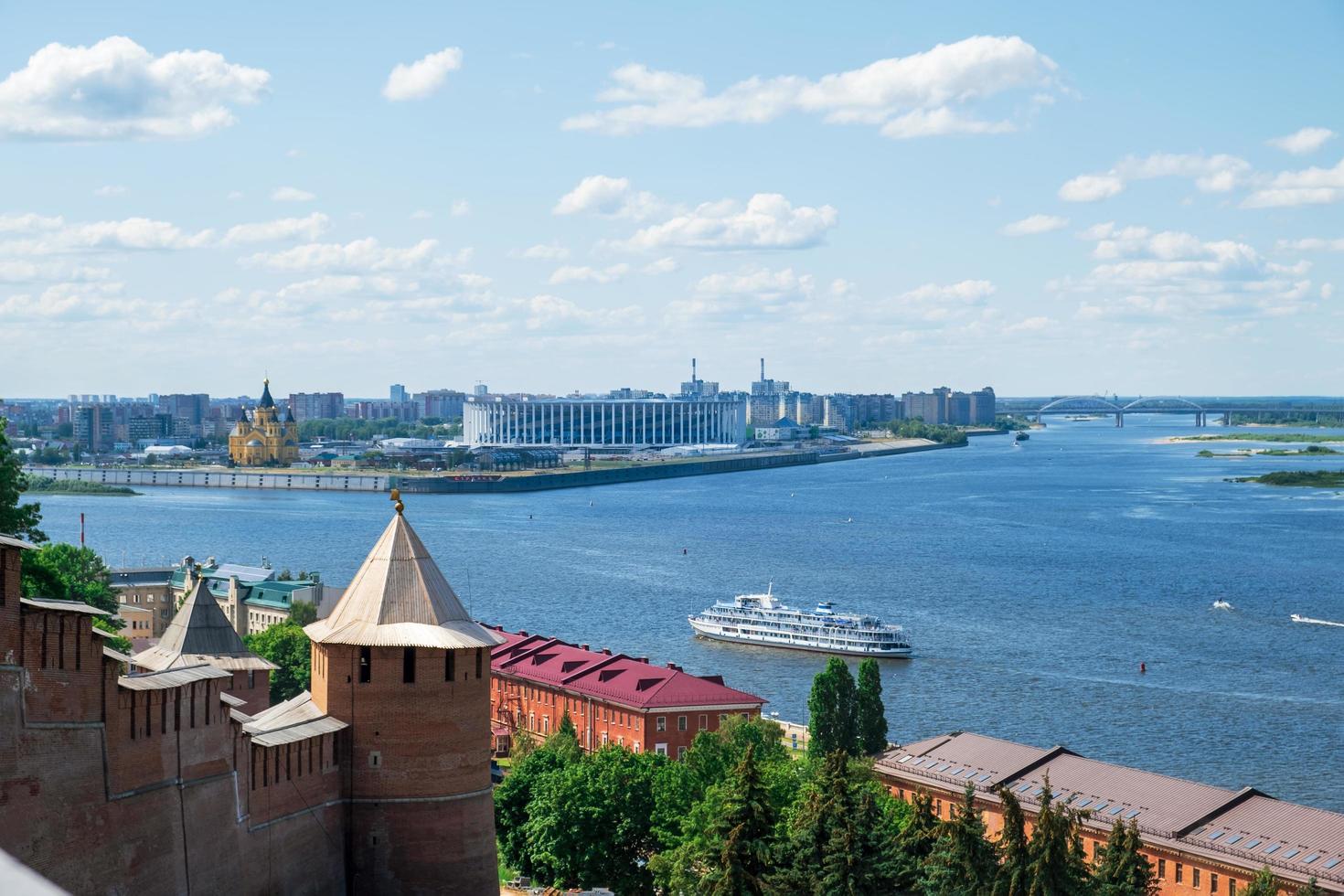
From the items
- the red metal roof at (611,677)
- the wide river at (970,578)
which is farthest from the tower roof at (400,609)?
the wide river at (970,578)

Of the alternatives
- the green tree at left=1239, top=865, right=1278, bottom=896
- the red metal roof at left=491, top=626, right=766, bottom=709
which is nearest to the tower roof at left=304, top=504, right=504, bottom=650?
the green tree at left=1239, top=865, right=1278, bottom=896

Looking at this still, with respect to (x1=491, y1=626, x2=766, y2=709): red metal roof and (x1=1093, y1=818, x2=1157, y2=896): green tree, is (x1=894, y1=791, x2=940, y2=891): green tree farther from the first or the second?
(x1=491, y1=626, x2=766, y2=709): red metal roof

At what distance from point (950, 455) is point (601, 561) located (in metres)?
119

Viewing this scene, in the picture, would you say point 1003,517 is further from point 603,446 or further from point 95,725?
point 603,446

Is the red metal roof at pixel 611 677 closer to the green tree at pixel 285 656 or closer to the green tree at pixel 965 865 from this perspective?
the green tree at pixel 285 656

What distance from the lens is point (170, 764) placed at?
46.8ft

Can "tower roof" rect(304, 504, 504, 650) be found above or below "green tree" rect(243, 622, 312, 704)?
above

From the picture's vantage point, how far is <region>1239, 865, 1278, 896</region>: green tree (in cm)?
2023

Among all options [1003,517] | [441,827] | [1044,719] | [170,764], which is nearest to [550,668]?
[1044,719]

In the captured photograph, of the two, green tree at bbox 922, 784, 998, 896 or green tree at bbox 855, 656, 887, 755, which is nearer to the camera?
green tree at bbox 922, 784, 998, 896

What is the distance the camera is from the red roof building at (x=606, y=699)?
3562 cm

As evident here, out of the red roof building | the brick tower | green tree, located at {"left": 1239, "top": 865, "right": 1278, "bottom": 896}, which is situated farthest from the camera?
the red roof building

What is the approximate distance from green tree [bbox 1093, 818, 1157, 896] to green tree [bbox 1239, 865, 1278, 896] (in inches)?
52.1

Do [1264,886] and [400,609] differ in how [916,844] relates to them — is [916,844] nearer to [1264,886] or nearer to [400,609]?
[1264,886]
